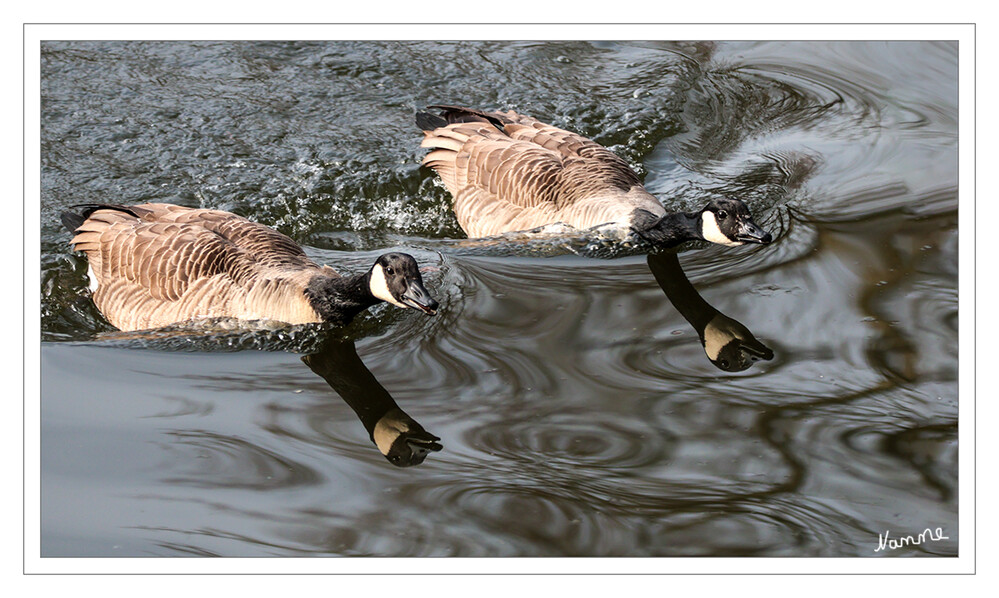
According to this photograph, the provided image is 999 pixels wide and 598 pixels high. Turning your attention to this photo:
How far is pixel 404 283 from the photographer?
625cm

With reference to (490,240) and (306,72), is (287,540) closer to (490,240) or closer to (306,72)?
(490,240)

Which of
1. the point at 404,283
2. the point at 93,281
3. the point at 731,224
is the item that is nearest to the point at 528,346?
the point at 404,283

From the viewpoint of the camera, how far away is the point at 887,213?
832 centimetres

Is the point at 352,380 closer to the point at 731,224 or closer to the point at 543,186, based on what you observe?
the point at 543,186

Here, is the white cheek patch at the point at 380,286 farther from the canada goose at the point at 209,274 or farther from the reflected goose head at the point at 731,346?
the reflected goose head at the point at 731,346

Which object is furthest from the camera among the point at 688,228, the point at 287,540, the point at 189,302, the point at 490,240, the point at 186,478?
the point at 490,240

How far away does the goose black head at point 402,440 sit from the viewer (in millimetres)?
5543

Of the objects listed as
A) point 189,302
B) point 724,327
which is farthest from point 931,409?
point 189,302

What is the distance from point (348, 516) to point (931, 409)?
11.7ft
